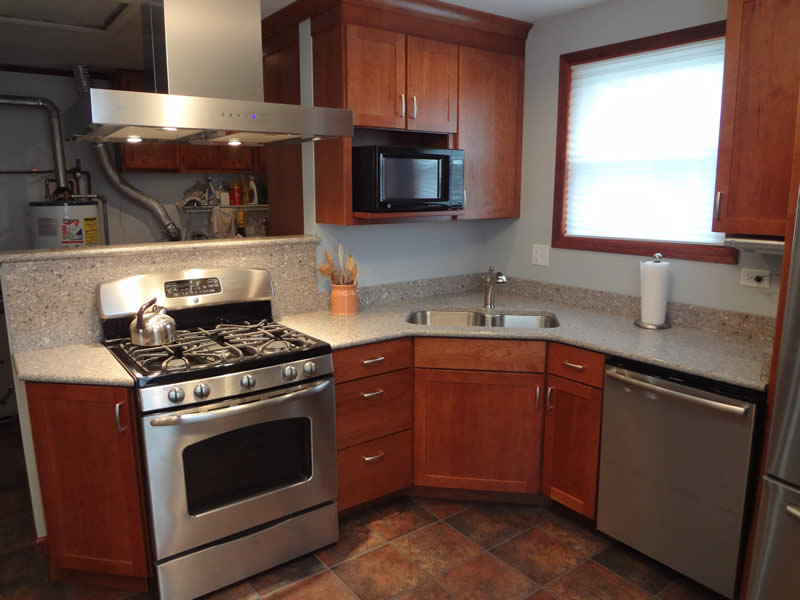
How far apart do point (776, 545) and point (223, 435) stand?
183 cm

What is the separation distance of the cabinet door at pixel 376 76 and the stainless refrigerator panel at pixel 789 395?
5.77 feet

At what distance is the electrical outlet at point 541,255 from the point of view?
3.35 metres

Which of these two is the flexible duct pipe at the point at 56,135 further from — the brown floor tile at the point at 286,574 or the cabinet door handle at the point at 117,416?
the brown floor tile at the point at 286,574

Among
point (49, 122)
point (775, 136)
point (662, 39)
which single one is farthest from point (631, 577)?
point (49, 122)

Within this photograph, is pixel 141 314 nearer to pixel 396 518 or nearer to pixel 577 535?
pixel 396 518

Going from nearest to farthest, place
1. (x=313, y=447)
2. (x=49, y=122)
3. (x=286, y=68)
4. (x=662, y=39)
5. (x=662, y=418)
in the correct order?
(x=662, y=418) → (x=313, y=447) → (x=662, y=39) → (x=286, y=68) → (x=49, y=122)

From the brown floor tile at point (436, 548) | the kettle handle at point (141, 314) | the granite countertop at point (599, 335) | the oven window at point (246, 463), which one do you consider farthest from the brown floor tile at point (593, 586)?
the kettle handle at point (141, 314)

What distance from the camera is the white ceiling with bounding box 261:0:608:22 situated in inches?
111

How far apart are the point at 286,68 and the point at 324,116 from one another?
92 centimetres

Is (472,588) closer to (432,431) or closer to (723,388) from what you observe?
(432,431)

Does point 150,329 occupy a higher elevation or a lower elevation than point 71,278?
lower

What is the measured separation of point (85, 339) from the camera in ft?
7.98

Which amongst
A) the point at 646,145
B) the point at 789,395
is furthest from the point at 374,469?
the point at 646,145

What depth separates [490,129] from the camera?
3215 mm
